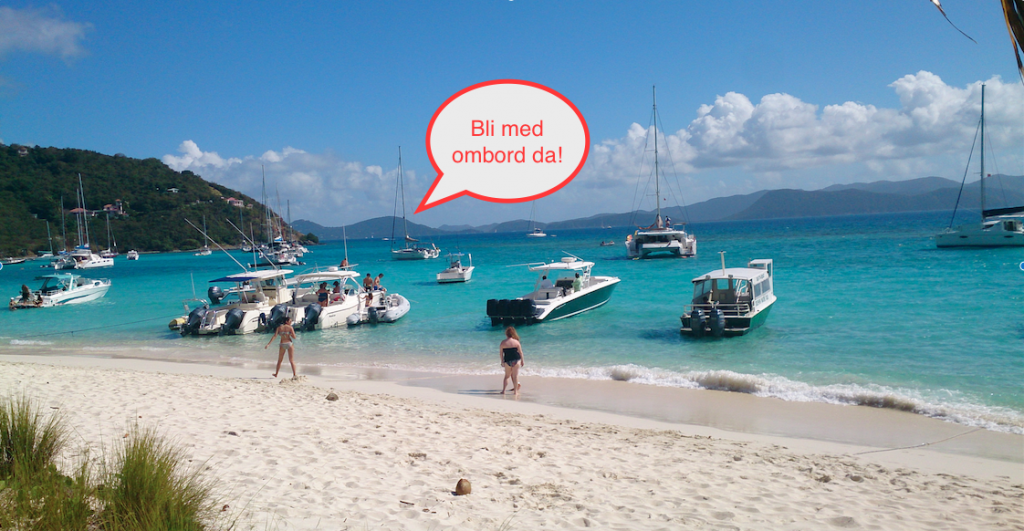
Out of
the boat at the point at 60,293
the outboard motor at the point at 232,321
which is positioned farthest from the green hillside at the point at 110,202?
the outboard motor at the point at 232,321

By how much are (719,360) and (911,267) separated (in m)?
28.4

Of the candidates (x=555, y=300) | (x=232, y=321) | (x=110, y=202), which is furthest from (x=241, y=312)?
(x=110, y=202)

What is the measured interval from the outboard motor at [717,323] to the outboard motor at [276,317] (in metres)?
14.1

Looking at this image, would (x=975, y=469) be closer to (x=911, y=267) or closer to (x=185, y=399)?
(x=185, y=399)

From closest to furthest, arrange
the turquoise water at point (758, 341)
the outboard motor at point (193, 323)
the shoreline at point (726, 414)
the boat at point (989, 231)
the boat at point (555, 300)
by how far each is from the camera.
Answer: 1. the shoreline at point (726, 414)
2. the turquoise water at point (758, 341)
3. the boat at point (555, 300)
4. the outboard motor at point (193, 323)
5. the boat at point (989, 231)

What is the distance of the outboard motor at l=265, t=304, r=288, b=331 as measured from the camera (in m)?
20.6

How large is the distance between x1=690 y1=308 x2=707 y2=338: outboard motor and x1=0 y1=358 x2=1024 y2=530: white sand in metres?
7.86

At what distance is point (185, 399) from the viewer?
30.1 ft

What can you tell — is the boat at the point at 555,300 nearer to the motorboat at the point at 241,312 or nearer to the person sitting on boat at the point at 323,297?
the person sitting on boat at the point at 323,297

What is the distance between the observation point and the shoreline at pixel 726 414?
7.96 metres

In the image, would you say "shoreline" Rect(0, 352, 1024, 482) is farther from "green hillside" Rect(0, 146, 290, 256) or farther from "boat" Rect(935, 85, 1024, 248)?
"green hillside" Rect(0, 146, 290, 256)

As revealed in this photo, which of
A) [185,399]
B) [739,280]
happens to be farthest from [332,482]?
[739,280]

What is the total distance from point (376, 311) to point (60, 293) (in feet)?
72.1

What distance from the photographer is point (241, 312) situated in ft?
67.6
